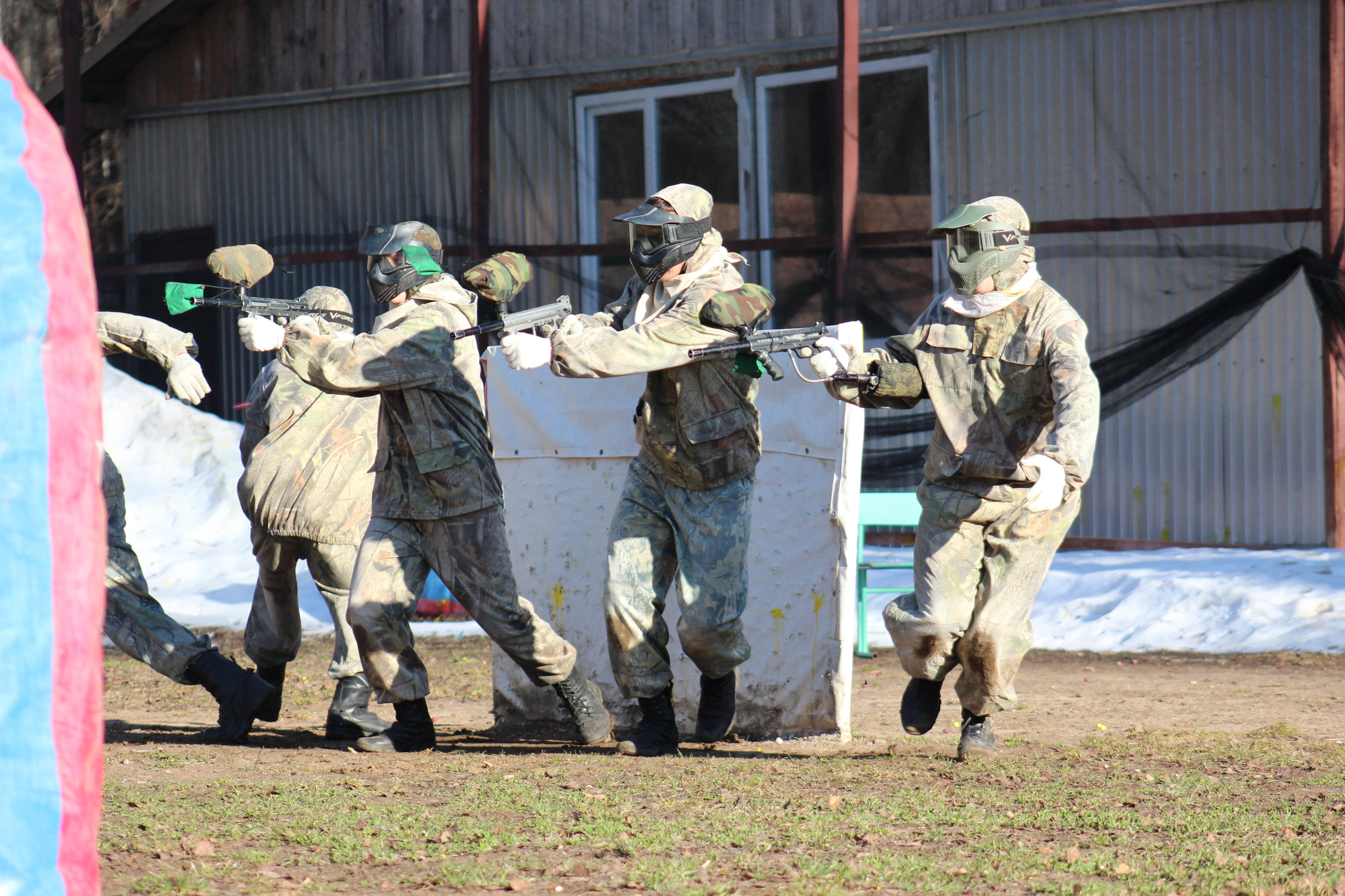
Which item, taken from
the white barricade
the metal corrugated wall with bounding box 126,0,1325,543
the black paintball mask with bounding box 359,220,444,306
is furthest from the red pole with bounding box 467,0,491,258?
the black paintball mask with bounding box 359,220,444,306

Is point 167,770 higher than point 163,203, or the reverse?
point 163,203

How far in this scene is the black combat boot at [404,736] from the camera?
600 centimetres

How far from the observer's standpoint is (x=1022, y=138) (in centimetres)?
1186

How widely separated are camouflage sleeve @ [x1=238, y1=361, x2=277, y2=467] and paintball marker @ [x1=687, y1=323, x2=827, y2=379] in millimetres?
2313

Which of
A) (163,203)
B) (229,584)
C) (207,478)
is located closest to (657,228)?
(229,584)

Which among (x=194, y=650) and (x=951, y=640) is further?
(x=194, y=650)

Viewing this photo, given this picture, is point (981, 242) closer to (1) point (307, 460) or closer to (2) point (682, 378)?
(2) point (682, 378)

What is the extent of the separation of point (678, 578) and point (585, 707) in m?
0.83

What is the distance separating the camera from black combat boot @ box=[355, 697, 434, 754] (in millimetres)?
6004

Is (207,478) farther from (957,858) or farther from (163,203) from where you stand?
(957,858)

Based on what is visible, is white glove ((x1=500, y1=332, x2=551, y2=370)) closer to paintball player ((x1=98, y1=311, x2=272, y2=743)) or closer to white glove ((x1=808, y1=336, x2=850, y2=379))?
white glove ((x1=808, y1=336, x2=850, y2=379))

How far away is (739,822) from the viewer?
180 inches

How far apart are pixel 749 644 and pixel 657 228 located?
1.77 m

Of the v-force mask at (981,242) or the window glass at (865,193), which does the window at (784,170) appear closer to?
the window glass at (865,193)
